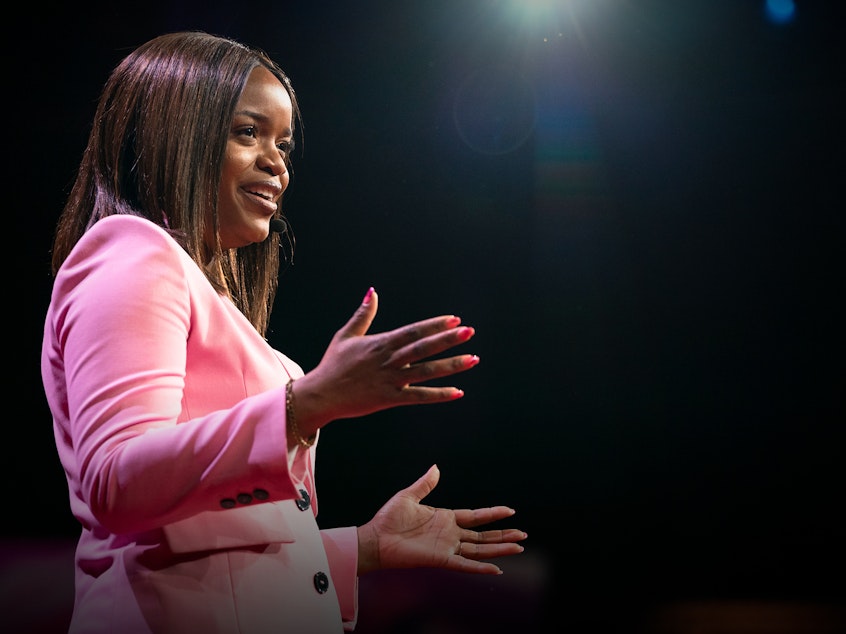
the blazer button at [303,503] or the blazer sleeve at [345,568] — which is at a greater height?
the blazer button at [303,503]

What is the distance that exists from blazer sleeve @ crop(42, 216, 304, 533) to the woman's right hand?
5 cm

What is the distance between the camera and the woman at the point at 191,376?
0.77 metres

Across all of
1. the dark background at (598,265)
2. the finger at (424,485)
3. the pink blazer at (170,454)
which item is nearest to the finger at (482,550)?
the finger at (424,485)

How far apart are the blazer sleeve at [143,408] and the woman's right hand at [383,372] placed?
5 centimetres

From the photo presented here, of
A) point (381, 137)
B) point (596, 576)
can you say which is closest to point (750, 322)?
point (596, 576)

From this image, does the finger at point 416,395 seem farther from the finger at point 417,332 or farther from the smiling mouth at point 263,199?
the smiling mouth at point 263,199

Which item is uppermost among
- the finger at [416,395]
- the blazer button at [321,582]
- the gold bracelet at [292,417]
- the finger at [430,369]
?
the finger at [430,369]

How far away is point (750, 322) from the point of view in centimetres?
261

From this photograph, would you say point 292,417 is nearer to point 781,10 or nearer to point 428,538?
point 428,538

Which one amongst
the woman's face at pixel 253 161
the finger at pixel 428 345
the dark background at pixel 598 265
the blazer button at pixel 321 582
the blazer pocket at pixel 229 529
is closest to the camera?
the finger at pixel 428 345

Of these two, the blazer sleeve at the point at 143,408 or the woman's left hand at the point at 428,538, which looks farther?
the woman's left hand at the point at 428,538

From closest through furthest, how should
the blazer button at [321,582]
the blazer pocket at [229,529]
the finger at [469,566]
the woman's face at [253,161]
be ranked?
the blazer pocket at [229,529]
the blazer button at [321,582]
the woman's face at [253,161]
the finger at [469,566]

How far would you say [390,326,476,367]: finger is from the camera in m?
0.75

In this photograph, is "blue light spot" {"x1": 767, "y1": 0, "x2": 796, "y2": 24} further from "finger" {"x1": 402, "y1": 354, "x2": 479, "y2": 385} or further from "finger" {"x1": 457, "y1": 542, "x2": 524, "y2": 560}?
"finger" {"x1": 402, "y1": 354, "x2": 479, "y2": 385}
